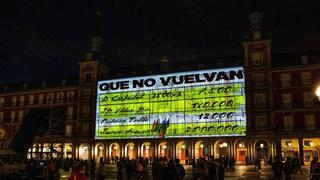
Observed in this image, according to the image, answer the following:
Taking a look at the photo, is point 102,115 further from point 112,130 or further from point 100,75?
point 100,75

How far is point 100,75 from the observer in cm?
6356

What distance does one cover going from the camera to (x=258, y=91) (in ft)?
170

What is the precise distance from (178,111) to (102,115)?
12.4 m

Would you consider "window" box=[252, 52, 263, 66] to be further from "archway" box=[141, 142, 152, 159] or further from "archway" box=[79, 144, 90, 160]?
"archway" box=[79, 144, 90, 160]

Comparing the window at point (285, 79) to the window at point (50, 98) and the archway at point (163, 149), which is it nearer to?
the archway at point (163, 149)

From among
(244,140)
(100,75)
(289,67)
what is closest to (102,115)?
(100,75)

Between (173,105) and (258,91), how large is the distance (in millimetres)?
11839

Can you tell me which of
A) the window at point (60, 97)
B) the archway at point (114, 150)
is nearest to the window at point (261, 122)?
the archway at point (114, 150)

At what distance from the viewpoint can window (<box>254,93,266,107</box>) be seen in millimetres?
51344

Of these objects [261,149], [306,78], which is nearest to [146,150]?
[261,149]

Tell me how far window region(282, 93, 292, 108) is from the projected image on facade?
5165mm

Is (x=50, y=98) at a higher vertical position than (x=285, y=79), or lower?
lower

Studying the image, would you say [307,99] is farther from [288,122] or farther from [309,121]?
[288,122]

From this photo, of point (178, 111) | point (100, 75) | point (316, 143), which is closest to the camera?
point (316, 143)
